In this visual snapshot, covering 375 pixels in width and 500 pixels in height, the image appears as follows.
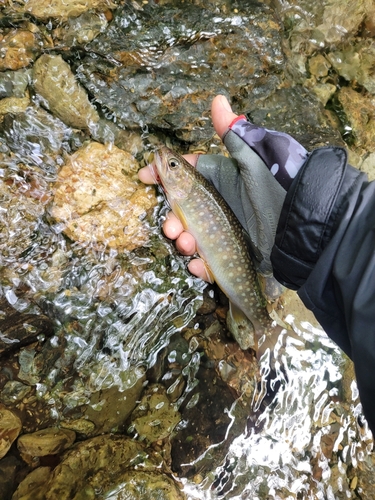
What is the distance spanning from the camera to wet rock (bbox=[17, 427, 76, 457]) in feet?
9.58

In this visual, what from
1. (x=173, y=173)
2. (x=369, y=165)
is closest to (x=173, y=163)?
(x=173, y=173)

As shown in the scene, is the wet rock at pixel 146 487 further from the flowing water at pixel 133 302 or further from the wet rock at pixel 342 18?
the wet rock at pixel 342 18

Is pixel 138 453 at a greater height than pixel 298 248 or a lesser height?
lesser

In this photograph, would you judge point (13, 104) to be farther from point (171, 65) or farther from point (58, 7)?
point (171, 65)

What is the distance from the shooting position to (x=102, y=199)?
3.13m

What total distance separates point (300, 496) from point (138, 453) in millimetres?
1388

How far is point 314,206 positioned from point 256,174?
2.37ft

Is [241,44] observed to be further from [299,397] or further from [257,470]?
[257,470]

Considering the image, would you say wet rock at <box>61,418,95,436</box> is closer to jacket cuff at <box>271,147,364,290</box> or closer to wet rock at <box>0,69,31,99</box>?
jacket cuff at <box>271,147,364,290</box>

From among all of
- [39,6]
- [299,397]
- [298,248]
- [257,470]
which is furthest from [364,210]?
[39,6]

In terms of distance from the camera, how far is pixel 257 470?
3.26 metres

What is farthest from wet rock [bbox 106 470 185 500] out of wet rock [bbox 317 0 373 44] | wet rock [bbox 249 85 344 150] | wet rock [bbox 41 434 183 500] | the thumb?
wet rock [bbox 317 0 373 44]

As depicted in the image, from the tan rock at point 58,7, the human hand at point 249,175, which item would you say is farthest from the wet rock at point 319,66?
the tan rock at point 58,7

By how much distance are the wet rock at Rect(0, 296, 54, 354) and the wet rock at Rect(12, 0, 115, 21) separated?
2104mm
